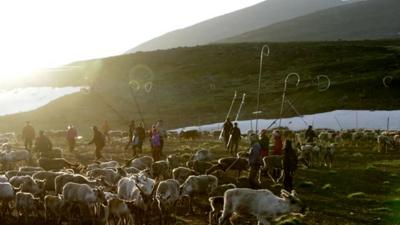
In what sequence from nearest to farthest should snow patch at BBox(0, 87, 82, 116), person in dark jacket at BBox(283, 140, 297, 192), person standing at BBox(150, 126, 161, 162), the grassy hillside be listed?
person in dark jacket at BBox(283, 140, 297, 192) < person standing at BBox(150, 126, 161, 162) < the grassy hillside < snow patch at BBox(0, 87, 82, 116)

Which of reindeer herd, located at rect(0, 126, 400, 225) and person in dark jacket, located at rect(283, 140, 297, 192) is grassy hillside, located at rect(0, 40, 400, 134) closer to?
reindeer herd, located at rect(0, 126, 400, 225)

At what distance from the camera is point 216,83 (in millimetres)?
98000

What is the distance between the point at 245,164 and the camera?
72.9 feet

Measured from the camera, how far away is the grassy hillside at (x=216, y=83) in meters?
72.1

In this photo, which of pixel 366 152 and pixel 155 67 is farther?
pixel 155 67

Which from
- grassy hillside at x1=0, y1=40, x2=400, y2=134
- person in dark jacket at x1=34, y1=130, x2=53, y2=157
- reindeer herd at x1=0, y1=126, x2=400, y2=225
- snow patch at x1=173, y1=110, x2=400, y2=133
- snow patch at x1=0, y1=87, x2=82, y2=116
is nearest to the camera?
reindeer herd at x1=0, y1=126, x2=400, y2=225

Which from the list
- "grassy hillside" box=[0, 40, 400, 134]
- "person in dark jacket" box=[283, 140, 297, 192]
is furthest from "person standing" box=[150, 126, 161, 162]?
"grassy hillside" box=[0, 40, 400, 134]

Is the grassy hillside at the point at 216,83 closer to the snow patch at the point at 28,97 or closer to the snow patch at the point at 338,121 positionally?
the snow patch at the point at 338,121

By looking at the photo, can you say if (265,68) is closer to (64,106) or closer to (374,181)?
(64,106)

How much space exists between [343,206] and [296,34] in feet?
612

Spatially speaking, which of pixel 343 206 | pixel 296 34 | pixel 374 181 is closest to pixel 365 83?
pixel 374 181

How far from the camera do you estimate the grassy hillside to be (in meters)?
72.1

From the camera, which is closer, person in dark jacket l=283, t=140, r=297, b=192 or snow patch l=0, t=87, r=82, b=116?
person in dark jacket l=283, t=140, r=297, b=192

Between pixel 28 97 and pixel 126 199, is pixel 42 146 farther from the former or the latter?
pixel 28 97
